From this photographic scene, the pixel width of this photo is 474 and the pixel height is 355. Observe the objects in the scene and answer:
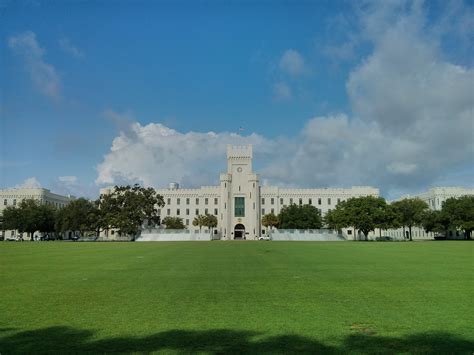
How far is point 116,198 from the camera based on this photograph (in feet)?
293

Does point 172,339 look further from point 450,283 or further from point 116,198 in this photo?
point 116,198

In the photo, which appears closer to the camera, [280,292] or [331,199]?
[280,292]

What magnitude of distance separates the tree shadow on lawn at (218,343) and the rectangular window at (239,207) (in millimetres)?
105482

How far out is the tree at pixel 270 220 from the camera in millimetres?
110375

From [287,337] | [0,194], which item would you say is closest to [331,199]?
[0,194]

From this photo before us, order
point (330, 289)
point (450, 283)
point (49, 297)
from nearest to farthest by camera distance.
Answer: point (49, 297)
point (330, 289)
point (450, 283)

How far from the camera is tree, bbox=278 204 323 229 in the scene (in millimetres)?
98750

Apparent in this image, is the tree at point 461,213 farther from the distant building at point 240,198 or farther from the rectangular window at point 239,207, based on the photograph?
the rectangular window at point 239,207

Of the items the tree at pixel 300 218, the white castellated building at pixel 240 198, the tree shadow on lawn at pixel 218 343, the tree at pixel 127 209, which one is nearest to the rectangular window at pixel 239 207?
the white castellated building at pixel 240 198

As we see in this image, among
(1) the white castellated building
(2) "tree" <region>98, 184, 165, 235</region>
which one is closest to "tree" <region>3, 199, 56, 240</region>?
(2) "tree" <region>98, 184, 165, 235</region>

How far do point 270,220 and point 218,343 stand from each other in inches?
4119

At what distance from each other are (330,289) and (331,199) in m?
110

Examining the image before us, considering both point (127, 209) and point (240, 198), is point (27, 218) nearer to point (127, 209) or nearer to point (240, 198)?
point (127, 209)

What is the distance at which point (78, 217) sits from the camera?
91.0 metres
